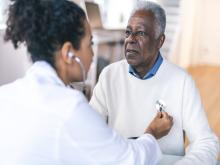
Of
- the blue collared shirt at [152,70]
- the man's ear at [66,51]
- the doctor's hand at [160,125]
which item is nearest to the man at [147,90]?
the blue collared shirt at [152,70]

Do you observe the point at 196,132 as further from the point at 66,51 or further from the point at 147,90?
the point at 66,51

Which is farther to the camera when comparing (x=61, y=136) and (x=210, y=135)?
(x=210, y=135)

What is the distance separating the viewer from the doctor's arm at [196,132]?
111cm

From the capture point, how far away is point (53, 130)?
76cm

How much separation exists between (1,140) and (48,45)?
265 mm

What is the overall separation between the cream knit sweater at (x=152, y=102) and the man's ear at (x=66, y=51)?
563 millimetres

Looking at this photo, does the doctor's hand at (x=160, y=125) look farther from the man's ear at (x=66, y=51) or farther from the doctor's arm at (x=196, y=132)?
the man's ear at (x=66, y=51)

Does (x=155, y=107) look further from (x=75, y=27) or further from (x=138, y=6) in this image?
(x=75, y=27)

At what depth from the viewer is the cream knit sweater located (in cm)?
129

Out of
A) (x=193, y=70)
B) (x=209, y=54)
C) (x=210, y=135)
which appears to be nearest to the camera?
(x=210, y=135)

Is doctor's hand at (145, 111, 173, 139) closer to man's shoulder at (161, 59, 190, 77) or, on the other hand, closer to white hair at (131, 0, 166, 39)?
man's shoulder at (161, 59, 190, 77)

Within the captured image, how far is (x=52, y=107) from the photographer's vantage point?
0.77 meters

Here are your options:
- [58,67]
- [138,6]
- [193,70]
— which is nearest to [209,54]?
[193,70]

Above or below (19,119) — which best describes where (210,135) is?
below
